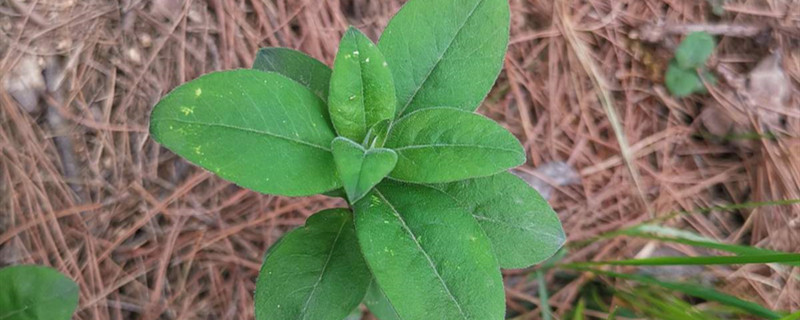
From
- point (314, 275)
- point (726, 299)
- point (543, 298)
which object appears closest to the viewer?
point (314, 275)

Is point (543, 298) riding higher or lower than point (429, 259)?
lower

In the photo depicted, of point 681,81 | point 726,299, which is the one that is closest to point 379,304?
point 726,299

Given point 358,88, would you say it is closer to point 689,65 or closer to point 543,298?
point 543,298

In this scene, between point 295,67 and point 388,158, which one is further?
point 295,67

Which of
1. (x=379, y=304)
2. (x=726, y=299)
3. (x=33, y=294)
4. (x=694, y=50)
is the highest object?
(x=694, y=50)

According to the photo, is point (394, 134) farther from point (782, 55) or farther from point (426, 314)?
point (782, 55)

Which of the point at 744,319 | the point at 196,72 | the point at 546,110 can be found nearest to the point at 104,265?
the point at 196,72

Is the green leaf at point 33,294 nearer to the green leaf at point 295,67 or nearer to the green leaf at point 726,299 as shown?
the green leaf at point 295,67

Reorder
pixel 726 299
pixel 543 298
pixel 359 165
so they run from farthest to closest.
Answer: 1. pixel 543 298
2. pixel 726 299
3. pixel 359 165
